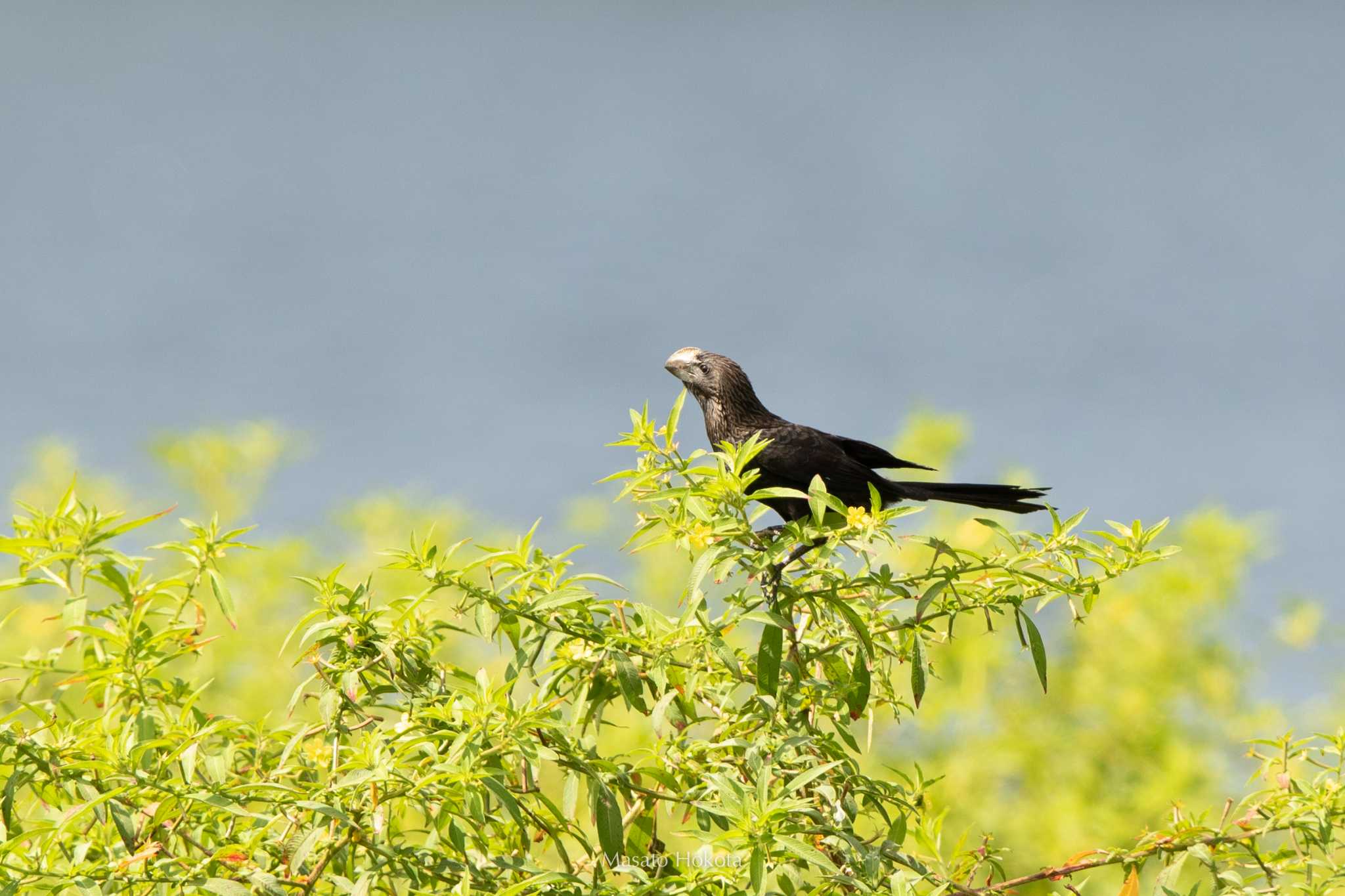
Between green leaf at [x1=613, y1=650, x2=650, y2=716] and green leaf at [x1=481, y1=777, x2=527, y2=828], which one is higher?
green leaf at [x1=613, y1=650, x2=650, y2=716]

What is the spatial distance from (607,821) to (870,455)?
1.42 meters

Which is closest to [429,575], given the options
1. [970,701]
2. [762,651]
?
[762,651]

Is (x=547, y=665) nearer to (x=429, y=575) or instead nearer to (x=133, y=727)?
(x=429, y=575)

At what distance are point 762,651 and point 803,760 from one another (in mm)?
212

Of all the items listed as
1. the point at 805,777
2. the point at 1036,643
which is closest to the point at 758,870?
the point at 805,777

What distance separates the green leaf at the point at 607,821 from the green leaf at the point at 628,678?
157 mm

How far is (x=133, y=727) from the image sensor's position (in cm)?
209

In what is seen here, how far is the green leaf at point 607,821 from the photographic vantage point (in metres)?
2.03

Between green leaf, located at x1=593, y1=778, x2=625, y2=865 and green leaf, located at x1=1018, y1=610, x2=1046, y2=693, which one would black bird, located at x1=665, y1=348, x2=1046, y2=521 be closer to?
green leaf, located at x1=1018, y1=610, x2=1046, y2=693

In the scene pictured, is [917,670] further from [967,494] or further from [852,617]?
[967,494]

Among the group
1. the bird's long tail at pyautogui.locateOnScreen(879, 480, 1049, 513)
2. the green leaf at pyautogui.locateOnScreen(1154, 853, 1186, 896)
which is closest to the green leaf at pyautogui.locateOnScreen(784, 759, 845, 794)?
the green leaf at pyautogui.locateOnScreen(1154, 853, 1186, 896)

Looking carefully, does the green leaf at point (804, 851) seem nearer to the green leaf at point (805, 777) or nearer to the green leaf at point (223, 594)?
the green leaf at point (805, 777)

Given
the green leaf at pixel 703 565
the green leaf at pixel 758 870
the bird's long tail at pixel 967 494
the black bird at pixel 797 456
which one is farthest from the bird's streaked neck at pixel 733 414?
the green leaf at pixel 758 870

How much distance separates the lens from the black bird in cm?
291
